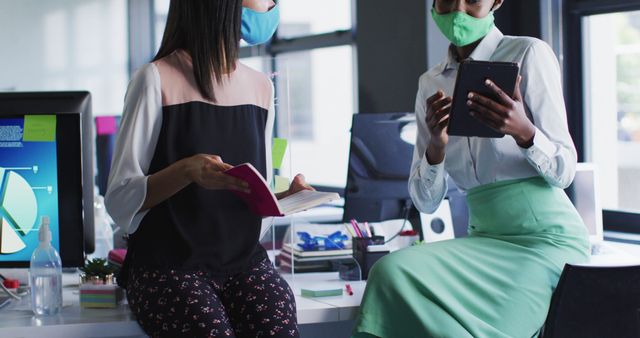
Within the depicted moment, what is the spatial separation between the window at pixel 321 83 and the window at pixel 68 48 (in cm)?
181

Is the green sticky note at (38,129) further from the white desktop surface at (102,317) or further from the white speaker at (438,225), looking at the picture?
the white speaker at (438,225)

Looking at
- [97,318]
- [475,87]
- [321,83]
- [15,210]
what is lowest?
[97,318]

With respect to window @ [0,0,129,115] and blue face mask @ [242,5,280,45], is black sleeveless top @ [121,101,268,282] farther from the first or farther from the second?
window @ [0,0,129,115]

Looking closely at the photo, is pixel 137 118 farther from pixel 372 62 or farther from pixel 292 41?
pixel 292 41

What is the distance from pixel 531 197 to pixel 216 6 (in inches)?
34.0

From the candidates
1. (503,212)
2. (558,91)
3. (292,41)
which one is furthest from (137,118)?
(292,41)

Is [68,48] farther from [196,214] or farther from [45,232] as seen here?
[196,214]

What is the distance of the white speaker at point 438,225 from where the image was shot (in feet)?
8.89

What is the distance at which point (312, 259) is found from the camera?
98.5 inches

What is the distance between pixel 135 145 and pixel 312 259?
2.60 feet

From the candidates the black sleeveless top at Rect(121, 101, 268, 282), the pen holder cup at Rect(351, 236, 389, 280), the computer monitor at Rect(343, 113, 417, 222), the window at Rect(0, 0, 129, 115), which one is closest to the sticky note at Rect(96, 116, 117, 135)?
the computer monitor at Rect(343, 113, 417, 222)

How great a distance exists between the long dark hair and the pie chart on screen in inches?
19.9

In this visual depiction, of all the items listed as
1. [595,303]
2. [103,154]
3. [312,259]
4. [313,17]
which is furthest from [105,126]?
[595,303]

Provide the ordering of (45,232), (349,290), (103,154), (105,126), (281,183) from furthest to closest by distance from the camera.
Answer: (105,126) < (103,154) < (281,183) < (349,290) < (45,232)
